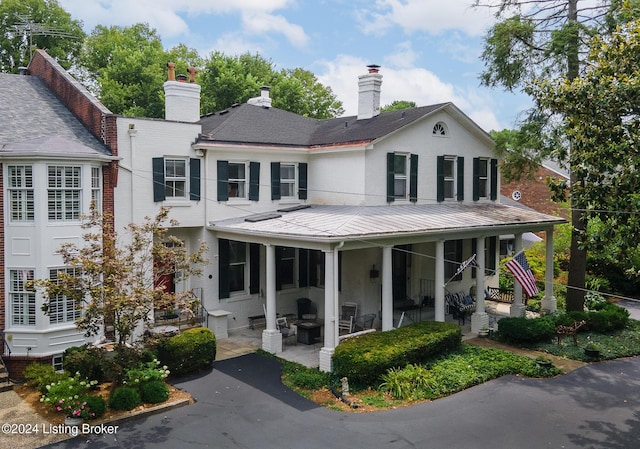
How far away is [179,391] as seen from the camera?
13.1m

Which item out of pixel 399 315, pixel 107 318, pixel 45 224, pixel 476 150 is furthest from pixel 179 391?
pixel 476 150

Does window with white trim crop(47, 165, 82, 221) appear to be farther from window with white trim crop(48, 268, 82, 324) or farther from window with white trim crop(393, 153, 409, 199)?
window with white trim crop(393, 153, 409, 199)

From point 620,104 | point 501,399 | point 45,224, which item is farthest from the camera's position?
point 45,224

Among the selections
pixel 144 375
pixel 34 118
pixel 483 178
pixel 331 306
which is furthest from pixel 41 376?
pixel 483 178

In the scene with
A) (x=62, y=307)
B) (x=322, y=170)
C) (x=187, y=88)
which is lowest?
(x=62, y=307)

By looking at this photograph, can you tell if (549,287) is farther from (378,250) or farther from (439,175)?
(378,250)

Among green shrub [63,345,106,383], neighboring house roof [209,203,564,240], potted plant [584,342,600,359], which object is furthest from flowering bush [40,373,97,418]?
potted plant [584,342,600,359]

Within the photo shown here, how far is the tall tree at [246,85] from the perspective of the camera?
37312 millimetres

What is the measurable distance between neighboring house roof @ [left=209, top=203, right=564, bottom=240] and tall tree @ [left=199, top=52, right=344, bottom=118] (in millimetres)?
19668

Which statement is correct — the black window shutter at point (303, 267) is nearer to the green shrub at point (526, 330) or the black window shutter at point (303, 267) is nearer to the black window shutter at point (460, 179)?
the black window shutter at point (460, 179)

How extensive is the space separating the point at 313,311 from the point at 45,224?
9.58m

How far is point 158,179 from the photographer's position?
17.1 metres

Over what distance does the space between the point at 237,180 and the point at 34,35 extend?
85.6 feet

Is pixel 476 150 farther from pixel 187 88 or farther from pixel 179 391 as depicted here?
pixel 179 391
